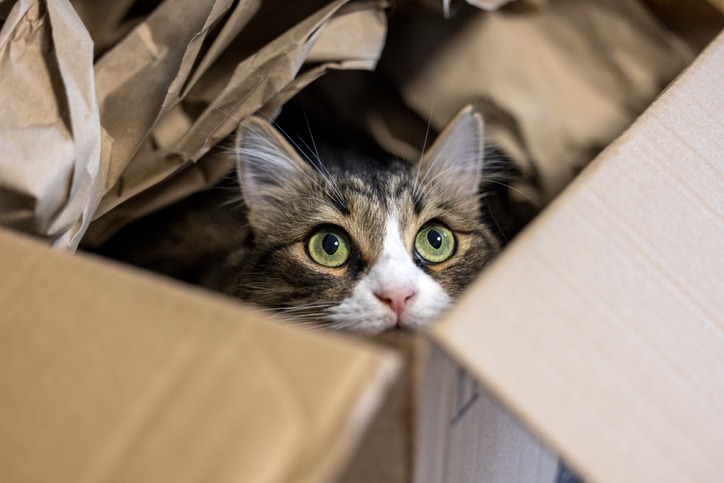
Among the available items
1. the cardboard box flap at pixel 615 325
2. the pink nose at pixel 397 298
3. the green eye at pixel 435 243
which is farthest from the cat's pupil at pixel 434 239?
the cardboard box flap at pixel 615 325

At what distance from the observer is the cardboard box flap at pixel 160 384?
21.6 inches

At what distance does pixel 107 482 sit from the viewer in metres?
0.58

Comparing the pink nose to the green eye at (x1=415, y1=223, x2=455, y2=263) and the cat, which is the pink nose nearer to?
the cat

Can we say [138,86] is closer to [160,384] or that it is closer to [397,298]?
[397,298]

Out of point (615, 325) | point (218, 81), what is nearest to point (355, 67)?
point (218, 81)

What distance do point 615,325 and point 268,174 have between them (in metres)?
0.93

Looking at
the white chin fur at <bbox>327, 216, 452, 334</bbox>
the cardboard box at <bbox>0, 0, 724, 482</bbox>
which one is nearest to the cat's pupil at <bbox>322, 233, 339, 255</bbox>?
the white chin fur at <bbox>327, 216, 452, 334</bbox>

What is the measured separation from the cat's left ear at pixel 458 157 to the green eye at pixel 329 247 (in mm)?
224

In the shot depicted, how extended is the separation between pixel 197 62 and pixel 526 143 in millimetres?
604

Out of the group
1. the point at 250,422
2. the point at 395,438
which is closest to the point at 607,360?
the point at 395,438

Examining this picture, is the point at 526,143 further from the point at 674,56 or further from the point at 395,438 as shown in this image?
the point at 395,438

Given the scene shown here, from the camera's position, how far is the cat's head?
114 centimetres

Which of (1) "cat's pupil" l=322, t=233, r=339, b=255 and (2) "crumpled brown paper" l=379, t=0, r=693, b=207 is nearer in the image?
(2) "crumpled brown paper" l=379, t=0, r=693, b=207

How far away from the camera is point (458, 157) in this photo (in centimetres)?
147
